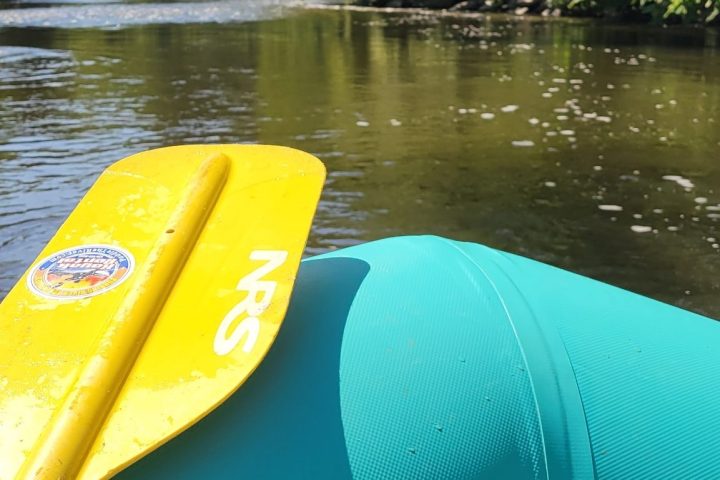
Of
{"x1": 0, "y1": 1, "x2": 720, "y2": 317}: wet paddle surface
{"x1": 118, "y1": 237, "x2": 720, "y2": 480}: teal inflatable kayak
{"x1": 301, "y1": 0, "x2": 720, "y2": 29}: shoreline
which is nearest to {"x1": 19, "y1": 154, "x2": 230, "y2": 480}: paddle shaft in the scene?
{"x1": 118, "y1": 237, "x2": 720, "y2": 480}: teal inflatable kayak

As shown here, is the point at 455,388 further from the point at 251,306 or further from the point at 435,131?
the point at 435,131

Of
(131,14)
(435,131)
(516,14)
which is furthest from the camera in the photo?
(131,14)

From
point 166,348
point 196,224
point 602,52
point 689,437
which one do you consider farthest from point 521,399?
point 602,52

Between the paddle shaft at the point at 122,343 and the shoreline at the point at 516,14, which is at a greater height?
the shoreline at the point at 516,14

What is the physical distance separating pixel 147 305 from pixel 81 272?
0.26 meters

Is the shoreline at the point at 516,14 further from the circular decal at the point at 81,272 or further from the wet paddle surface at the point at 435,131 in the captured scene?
the circular decal at the point at 81,272

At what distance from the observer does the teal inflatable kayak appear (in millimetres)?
1451

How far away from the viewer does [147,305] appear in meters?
1.68

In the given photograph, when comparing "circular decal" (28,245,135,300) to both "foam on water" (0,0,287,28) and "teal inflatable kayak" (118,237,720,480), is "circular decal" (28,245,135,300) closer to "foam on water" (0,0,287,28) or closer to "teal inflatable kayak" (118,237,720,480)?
"teal inflatable kayak" (118,237,720,480)

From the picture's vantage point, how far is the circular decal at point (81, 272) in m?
1.77

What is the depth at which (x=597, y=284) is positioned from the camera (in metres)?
2.30

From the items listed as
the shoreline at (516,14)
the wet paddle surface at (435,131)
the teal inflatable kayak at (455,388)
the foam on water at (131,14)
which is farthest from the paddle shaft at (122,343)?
the shoreline at (516,14)

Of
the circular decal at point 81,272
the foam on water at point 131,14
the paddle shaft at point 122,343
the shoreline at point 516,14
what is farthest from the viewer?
the foam on water at point 131,14

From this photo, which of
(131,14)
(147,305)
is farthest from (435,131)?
(131,14)
